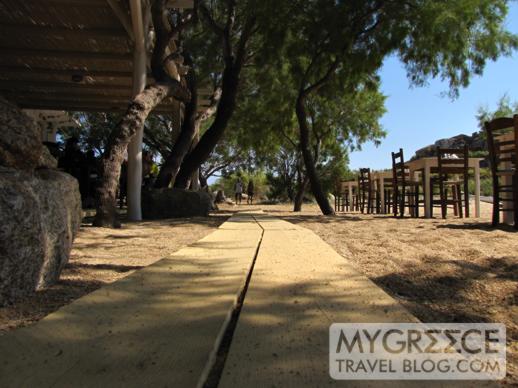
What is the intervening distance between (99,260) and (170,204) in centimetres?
500

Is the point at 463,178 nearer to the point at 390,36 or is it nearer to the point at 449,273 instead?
the point at 390,36

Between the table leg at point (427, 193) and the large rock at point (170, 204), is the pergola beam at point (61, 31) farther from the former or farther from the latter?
the table leg at point (427, 193)

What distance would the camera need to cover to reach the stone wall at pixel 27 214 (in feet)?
6.22

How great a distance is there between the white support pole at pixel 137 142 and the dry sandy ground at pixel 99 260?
4.80 feet

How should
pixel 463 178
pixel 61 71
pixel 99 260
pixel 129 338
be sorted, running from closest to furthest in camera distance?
pixel 129 338
pixel 99 260
pixel 463 178
pixel 61 71

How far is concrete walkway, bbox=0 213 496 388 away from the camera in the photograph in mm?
1141

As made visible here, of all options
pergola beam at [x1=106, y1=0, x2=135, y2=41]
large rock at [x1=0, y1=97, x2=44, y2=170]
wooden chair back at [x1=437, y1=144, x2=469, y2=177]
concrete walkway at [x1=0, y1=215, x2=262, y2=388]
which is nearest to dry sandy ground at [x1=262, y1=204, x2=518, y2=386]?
concrete walkway at [x1=0, y1=215, x2=262, y2=388]

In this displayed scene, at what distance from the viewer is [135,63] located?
22.8 feet

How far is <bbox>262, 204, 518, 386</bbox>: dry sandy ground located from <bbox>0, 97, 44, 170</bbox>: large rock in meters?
2.19

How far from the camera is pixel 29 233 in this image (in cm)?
201

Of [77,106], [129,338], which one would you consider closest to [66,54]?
[77,106]

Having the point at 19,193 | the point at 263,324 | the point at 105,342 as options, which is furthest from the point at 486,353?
the point at 19,193

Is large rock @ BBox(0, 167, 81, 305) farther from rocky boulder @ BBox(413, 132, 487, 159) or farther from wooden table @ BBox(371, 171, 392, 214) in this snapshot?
rocky boulder @ BBox(413, 132, 487, 159)

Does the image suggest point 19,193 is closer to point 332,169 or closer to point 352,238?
point 352,238
